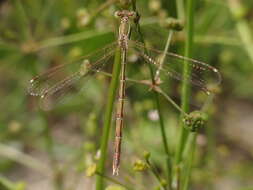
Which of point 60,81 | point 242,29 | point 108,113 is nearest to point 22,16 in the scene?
point 60,81

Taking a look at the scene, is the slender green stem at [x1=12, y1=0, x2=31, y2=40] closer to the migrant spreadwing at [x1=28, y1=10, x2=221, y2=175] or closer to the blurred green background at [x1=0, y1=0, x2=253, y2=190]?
the blurred green background at [x1=0, y1=0, x2=253, y2=190]

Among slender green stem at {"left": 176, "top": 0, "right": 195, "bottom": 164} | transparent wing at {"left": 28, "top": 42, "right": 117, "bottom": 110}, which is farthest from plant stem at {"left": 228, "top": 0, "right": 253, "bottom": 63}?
transparent wing at {"left": 28, "top": 42, "right": 117, "bottom": 110}

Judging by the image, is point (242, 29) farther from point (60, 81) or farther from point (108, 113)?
point (108, 113)

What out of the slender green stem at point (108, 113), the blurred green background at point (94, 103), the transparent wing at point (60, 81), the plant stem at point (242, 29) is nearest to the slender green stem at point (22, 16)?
the blurred green background at point (94, 103)

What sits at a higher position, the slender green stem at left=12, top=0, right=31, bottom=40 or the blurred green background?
the slender green stem at left=12, top=0, right=31, bottom=40

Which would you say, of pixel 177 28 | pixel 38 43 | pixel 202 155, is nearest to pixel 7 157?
pixel 38 43

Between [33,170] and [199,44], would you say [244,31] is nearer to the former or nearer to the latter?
[199,44]

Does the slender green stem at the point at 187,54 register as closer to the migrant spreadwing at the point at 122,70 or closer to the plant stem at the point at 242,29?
the migrant spreadwing at the point at 122,70

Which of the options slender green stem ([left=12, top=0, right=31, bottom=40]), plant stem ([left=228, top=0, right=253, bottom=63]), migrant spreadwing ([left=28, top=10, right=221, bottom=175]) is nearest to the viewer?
migrant spreadwing ([left=28, top=10, right=221, bottom=175])

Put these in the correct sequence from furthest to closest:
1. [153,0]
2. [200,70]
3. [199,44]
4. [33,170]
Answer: [33,170] → [199,44] → [153,0] → [200,70]
